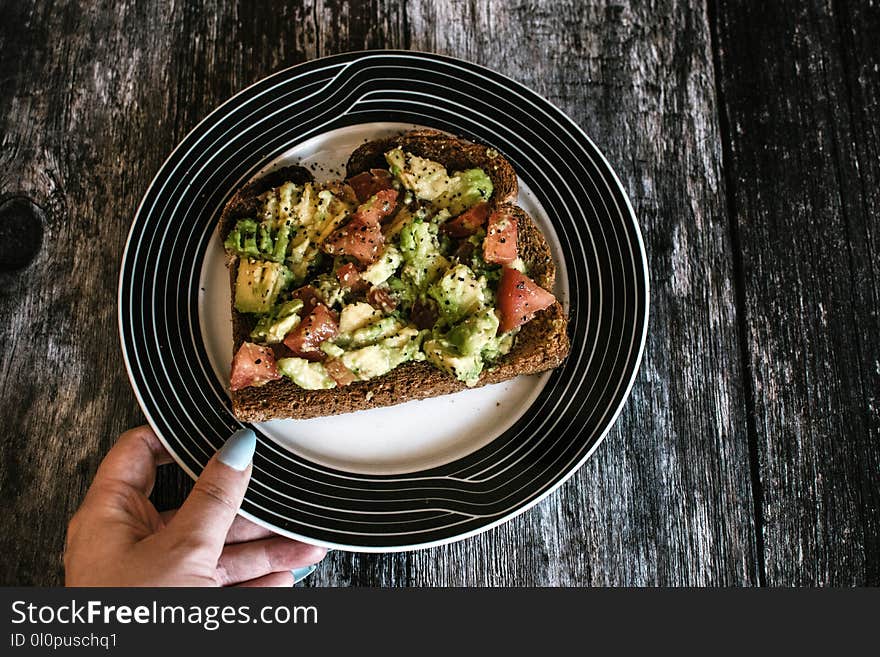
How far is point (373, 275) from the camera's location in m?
2.12

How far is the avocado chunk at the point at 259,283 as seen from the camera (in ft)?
7.07

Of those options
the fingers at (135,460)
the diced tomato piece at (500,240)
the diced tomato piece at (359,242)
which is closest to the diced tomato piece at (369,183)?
the diced tomato piece at (359,242)

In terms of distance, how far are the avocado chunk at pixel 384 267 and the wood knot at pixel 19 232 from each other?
1.35m

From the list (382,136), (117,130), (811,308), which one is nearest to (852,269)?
(811,308)

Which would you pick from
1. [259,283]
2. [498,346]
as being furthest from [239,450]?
[498,346]

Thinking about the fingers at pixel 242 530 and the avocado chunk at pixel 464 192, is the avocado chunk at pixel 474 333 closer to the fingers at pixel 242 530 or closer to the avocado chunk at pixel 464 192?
the avocado chunk at pixel 464 192

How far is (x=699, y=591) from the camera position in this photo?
2.44 metres

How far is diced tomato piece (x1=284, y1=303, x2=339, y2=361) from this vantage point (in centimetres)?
206

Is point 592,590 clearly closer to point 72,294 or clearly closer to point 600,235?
point 600,235

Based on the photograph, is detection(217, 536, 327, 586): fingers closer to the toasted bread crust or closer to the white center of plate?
the white center of plate

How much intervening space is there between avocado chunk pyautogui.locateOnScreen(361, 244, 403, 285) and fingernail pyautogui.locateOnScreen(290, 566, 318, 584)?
1.03 m

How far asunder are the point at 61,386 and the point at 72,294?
0.34 metres

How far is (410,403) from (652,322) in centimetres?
97

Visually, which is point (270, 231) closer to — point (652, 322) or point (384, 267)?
point (384, 267)
